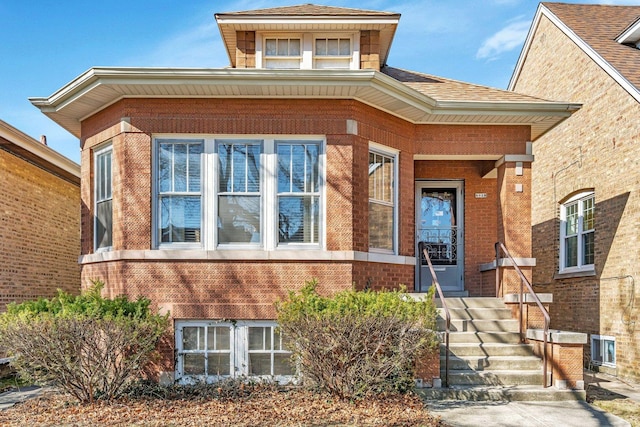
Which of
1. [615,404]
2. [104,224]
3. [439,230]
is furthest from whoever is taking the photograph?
[439,230]

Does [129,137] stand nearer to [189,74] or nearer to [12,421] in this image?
[189,74]

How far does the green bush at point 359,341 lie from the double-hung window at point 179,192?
94.1 inches

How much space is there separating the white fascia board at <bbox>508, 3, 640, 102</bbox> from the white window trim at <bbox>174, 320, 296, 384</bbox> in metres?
6.86

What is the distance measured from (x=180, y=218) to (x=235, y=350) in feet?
6.75

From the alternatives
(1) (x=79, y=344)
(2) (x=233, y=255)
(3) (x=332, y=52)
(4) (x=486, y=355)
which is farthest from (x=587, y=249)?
(1) (x=79, y=344)

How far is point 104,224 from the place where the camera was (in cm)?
884

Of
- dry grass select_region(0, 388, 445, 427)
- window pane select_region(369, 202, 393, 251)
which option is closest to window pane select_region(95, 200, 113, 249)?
dry grass select_region(0, 388, 445, 427)

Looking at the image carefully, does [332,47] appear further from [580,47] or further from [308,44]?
[580,47]

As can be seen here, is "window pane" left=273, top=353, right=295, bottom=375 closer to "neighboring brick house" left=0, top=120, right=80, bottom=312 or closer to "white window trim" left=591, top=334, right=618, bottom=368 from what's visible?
"neighboring brick house" left=0, top=120, right=80, bottom=312

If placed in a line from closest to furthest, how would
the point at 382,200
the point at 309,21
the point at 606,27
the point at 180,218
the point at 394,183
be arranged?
the point at 180,218
the point at 382,200
the point at 394,183
the point at 309,21
the point at 606,27

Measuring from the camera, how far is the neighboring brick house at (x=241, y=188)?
8047 millimetres

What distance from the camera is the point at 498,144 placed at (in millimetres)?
9492

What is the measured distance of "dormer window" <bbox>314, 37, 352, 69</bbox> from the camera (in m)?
10.1

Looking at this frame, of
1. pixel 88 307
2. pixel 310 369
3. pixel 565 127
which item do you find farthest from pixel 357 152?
pixel 565 127
